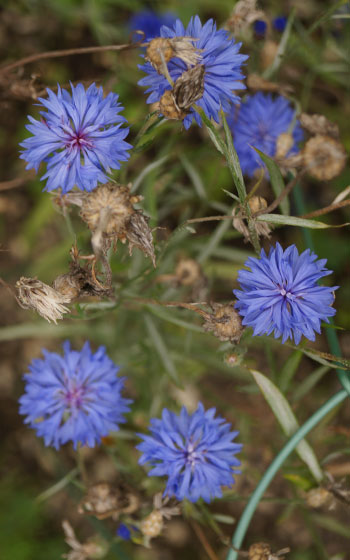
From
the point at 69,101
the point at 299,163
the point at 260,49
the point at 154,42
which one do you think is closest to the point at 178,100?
the point at 154,42

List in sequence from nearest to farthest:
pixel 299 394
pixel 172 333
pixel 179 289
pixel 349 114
Result: pixel 299 394
pixel 179 289
pixel 172 333
pixel 349 114

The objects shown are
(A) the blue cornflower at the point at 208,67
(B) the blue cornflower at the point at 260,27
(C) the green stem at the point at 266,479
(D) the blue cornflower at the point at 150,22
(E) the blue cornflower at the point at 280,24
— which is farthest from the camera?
(D) the blue cornflower at the point at 150,22

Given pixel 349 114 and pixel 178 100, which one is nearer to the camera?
pixel 178 100

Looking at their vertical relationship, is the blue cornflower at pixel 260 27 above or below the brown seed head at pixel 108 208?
above

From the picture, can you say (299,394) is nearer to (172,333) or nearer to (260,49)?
(172,333)

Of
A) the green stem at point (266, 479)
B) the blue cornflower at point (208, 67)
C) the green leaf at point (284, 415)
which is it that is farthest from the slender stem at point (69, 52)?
the green stem at point (266, 479)

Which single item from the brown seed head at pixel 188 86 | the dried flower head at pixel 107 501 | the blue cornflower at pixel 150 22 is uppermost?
the blue cornflower at pixel 150 22

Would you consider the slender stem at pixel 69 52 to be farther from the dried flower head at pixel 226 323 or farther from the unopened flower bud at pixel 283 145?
the dried flower head at pixel 226 323
